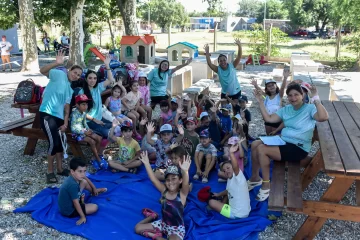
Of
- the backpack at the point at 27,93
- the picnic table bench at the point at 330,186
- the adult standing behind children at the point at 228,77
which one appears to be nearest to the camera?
the picnic table bench at the point at 330,186

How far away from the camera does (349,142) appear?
4.14 meters

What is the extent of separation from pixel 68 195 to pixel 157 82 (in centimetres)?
398

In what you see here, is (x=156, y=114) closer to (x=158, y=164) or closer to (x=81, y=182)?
(x=158, y=164)

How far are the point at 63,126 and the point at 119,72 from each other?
3062 mm

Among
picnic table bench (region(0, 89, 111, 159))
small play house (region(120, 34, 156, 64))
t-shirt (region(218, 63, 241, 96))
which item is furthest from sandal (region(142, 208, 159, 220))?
small play house (region(120, 34, 156, 64))

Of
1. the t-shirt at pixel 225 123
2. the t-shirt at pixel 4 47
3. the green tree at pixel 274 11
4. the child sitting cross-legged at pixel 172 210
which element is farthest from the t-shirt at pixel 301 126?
the green tree at pixel 274 11

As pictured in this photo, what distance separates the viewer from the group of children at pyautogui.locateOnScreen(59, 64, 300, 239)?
154 inches

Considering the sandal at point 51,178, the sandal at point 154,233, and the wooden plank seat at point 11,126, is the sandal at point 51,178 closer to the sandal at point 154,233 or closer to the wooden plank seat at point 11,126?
the wooden plank seat at point 11,126

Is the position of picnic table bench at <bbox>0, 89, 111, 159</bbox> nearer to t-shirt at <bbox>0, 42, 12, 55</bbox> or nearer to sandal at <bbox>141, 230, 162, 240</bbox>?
sandal at <bbox>141, 230, 162, 240</bbox>

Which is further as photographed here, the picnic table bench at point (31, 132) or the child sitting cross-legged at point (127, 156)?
the picnic table bench at point (31, 132)

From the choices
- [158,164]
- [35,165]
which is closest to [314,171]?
[158,164]

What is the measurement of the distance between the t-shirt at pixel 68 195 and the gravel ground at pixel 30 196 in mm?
268

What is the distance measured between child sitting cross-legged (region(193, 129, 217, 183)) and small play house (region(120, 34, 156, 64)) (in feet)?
34.2

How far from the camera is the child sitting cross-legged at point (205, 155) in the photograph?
5334mm
